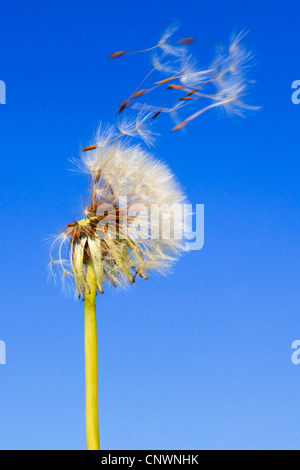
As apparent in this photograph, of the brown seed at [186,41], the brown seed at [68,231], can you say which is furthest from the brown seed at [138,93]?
the brown seed at [68,231]

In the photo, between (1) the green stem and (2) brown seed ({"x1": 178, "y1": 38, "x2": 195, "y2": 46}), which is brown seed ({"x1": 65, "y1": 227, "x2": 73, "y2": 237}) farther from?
(2) brown seed ({"x1": 178, "y1": 38, "x2": 195, "y2": 46})

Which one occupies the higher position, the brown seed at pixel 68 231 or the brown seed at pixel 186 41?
the brown seed at pixel 186 41

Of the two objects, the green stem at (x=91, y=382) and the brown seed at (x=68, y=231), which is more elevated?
the brown seed at (x=68, y=231)

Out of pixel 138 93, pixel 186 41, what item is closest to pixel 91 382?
pixel 138 93

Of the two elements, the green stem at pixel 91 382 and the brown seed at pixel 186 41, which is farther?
the green stem at pixel 91 382

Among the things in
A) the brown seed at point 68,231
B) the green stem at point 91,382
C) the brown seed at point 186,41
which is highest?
the brown seed at point 186,41

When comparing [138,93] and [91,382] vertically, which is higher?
[138,93]

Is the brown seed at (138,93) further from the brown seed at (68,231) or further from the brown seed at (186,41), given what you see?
the brown seed at (68,231)

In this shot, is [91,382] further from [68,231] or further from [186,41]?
[186,41]

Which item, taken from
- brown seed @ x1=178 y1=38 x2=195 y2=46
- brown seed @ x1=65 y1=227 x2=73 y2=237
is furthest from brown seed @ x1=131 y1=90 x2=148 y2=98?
brown seed @ x1=65 y1=227 x2=73 y2=237

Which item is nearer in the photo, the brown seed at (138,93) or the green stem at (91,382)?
the brown seed at (138,93)

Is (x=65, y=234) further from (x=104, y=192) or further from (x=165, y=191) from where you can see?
(x=165, y=191)

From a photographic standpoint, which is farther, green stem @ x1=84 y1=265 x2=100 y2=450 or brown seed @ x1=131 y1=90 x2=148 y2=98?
green stem @ x1=84 y1=265 x2=100 y2=450
